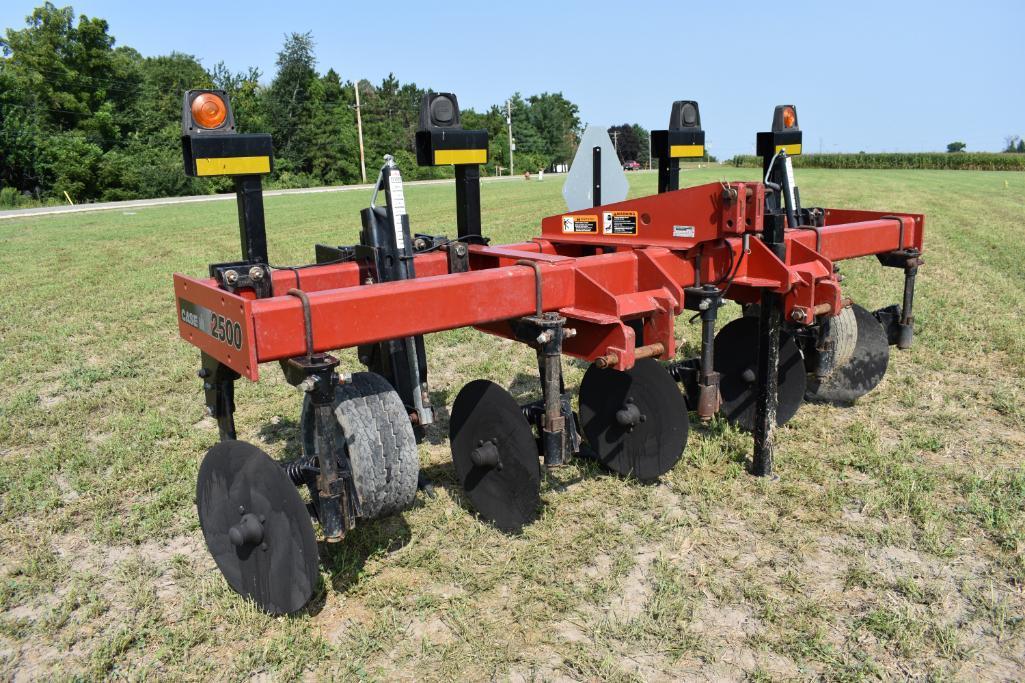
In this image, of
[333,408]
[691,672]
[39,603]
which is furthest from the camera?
[39,603]

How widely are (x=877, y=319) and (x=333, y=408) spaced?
3.89 m

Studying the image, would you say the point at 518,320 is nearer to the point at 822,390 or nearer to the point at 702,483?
the point at 702,483

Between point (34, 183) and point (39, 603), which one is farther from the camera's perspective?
point (34, 183)

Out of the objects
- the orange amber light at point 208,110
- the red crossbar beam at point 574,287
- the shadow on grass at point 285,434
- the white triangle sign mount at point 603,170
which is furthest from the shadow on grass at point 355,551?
the white triangle sign mount at point 603,170

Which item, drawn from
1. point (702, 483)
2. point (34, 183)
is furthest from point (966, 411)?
point (34, 183)

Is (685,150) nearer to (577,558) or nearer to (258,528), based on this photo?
(577,558)

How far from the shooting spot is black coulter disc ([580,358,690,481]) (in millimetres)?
3992

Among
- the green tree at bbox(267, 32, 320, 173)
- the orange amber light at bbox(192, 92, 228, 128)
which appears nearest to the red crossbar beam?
the orange amber light at bbox(192, 92, 228, 128)

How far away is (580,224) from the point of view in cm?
433

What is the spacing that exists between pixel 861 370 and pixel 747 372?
1073mm

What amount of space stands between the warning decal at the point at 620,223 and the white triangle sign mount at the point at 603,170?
106 centimetres

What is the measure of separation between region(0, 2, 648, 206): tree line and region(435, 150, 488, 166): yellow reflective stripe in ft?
98.3

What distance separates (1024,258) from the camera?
37.5 ft

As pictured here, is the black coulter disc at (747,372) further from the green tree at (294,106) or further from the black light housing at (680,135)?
the green tree at (294,106)
